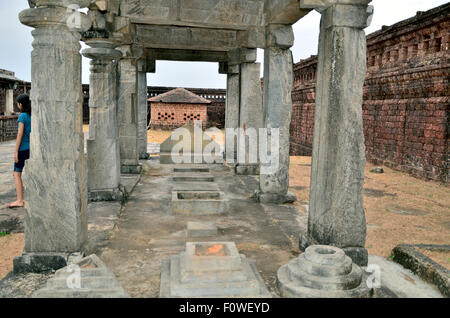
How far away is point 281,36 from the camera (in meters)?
6.15

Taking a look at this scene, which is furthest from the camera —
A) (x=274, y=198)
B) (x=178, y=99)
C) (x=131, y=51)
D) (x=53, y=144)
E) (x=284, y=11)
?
(x=178, y=99)

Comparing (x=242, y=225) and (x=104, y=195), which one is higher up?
(x=104, y=195)

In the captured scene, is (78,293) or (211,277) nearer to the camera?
(78,293)

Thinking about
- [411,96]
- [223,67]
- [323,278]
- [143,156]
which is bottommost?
[323,278]

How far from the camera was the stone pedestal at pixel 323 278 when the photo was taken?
3064mm

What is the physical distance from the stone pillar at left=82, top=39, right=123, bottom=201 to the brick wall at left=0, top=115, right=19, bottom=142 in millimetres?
13116

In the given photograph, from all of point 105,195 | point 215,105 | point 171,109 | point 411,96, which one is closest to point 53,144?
point 105,195

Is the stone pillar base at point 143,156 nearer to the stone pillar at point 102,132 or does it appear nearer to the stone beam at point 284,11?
the stone pillar at point 102,132

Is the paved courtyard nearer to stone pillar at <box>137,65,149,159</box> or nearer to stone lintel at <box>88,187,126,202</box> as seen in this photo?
stone lintel at <box>88,187,126,202</box>

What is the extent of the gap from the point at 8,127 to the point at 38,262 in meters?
16.5

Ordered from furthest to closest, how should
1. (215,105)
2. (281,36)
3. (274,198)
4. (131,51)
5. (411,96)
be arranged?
(215,105), (411,96), (131,51), (274,198), (281,36)

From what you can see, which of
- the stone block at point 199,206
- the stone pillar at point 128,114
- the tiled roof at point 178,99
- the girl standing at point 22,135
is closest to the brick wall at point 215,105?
the tiled roof at point 178,99

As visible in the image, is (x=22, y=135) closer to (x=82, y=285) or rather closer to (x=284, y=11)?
(x=82, y=285)

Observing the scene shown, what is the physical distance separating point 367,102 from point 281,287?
1052 centimetres
